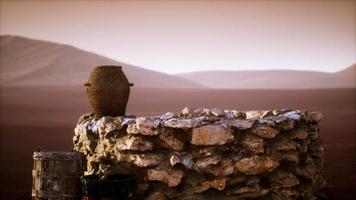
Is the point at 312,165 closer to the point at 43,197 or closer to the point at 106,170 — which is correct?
the point at 106,170

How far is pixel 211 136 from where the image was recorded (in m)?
5.63

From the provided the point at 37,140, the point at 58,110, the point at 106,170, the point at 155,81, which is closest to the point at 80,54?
the point at 155,81

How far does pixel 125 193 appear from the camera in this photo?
520 cm

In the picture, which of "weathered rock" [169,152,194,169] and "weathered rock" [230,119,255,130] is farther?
"weathered rock" [230,119,255,130]

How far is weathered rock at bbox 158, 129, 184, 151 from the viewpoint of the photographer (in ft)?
18.7

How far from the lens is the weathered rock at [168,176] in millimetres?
5645

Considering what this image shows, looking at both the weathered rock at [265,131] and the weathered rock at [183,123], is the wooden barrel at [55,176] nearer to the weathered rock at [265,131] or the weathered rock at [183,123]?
the weathered rock at [183,123]

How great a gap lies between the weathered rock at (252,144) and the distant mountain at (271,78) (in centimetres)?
6627

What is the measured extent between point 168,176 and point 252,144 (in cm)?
121

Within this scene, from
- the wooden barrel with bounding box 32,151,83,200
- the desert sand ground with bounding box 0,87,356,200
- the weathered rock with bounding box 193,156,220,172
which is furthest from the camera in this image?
the desert sand ground with bounding box 0,87,356,200

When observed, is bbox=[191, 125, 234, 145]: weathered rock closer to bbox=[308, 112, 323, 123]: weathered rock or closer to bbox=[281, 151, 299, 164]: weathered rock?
bbox=[281, 151, 299, 164]: weathered rock

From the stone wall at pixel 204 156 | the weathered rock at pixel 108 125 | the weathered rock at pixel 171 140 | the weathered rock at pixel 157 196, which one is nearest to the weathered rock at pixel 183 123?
the stone wall at pixel 204 156

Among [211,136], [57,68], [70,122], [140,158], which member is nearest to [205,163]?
[211,136]

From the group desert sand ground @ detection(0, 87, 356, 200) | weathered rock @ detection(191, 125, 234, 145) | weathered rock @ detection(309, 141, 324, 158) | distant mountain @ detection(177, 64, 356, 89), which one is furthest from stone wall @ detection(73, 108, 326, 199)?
distant mountain @ detection(177, 64, 356, 89)
